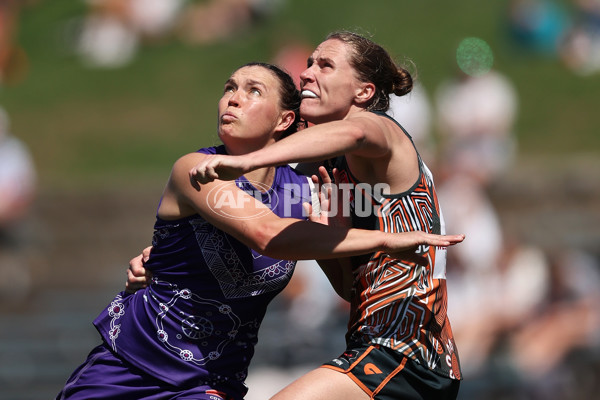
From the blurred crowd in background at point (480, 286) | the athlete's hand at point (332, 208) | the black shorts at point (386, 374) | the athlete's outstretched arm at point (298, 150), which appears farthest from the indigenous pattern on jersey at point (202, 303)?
the blurred crowd in background at point (480, 286)

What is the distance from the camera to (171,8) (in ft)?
44.5

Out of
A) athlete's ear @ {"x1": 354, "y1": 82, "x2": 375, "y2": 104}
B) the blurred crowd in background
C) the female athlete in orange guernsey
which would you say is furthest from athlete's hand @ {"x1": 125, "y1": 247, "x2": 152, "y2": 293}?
the blurred crowd in background

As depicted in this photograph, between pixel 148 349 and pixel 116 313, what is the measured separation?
0.82 feet

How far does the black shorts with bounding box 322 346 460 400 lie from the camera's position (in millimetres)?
3174

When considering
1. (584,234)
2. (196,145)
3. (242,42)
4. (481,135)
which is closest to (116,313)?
(481,135)

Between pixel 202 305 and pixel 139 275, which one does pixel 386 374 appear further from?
pixel 139 275

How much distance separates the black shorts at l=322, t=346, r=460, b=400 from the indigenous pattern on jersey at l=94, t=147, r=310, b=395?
37 centimetres

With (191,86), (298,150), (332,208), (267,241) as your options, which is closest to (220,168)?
(298,150)

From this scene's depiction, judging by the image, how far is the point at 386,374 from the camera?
126 inches

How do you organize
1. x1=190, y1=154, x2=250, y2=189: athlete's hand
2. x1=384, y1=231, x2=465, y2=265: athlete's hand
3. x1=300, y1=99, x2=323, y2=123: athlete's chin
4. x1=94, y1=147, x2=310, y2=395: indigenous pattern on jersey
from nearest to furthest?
x1=190, y1=154, x2=250, y2=189: athlete's hand
x1=384, y1=231, x2=465, y2=265: athlete's hand
x1=94, y1=147, x2=310, y2=395: indigenous pattern on jersey
x1=300, y1=99, x2=323, y2=123: athlete's chin

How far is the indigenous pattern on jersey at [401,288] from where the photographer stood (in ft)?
10.7

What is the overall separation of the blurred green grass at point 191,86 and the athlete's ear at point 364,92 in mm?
7452

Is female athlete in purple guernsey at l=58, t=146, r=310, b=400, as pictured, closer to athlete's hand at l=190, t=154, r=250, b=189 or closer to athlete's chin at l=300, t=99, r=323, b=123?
athlete's chin at l=300, t=99, r=323, b=123

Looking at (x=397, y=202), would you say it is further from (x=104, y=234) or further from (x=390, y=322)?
(x=104, y=234)
